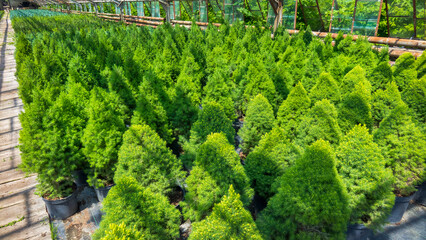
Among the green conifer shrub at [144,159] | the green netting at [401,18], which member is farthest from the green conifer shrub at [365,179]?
the green netting at [401,18]

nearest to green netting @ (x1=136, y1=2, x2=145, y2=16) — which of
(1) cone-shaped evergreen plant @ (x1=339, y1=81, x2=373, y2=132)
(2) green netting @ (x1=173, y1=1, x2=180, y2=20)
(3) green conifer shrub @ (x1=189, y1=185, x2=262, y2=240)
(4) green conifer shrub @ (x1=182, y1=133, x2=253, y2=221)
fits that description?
(2) green netting @ (x1=173, y1=1, x2=180, y2=20)

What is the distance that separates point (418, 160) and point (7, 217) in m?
5.75

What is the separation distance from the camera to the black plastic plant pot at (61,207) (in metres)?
3.35

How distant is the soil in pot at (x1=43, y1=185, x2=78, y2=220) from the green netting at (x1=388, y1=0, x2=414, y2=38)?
10.8 meters

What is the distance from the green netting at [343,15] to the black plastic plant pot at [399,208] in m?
8.05

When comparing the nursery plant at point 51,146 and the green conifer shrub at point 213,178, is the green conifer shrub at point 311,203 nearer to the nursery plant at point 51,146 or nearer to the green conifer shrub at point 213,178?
the green conifer shrub at point 213,178

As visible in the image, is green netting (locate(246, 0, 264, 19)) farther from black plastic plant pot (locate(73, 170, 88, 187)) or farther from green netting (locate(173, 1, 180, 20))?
black plastic plant pot (locate(73, 170, 88, 187))

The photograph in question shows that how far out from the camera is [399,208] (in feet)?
10.6

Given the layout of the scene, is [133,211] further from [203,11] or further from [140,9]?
[140,9]

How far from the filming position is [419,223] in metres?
3.36

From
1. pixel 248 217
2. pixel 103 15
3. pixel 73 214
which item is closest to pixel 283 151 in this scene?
pixel 248 217

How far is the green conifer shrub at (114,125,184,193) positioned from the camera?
271cm

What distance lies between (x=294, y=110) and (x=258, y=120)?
0.66 m

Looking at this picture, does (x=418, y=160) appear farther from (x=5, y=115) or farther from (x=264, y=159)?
(x=5, y=115)
